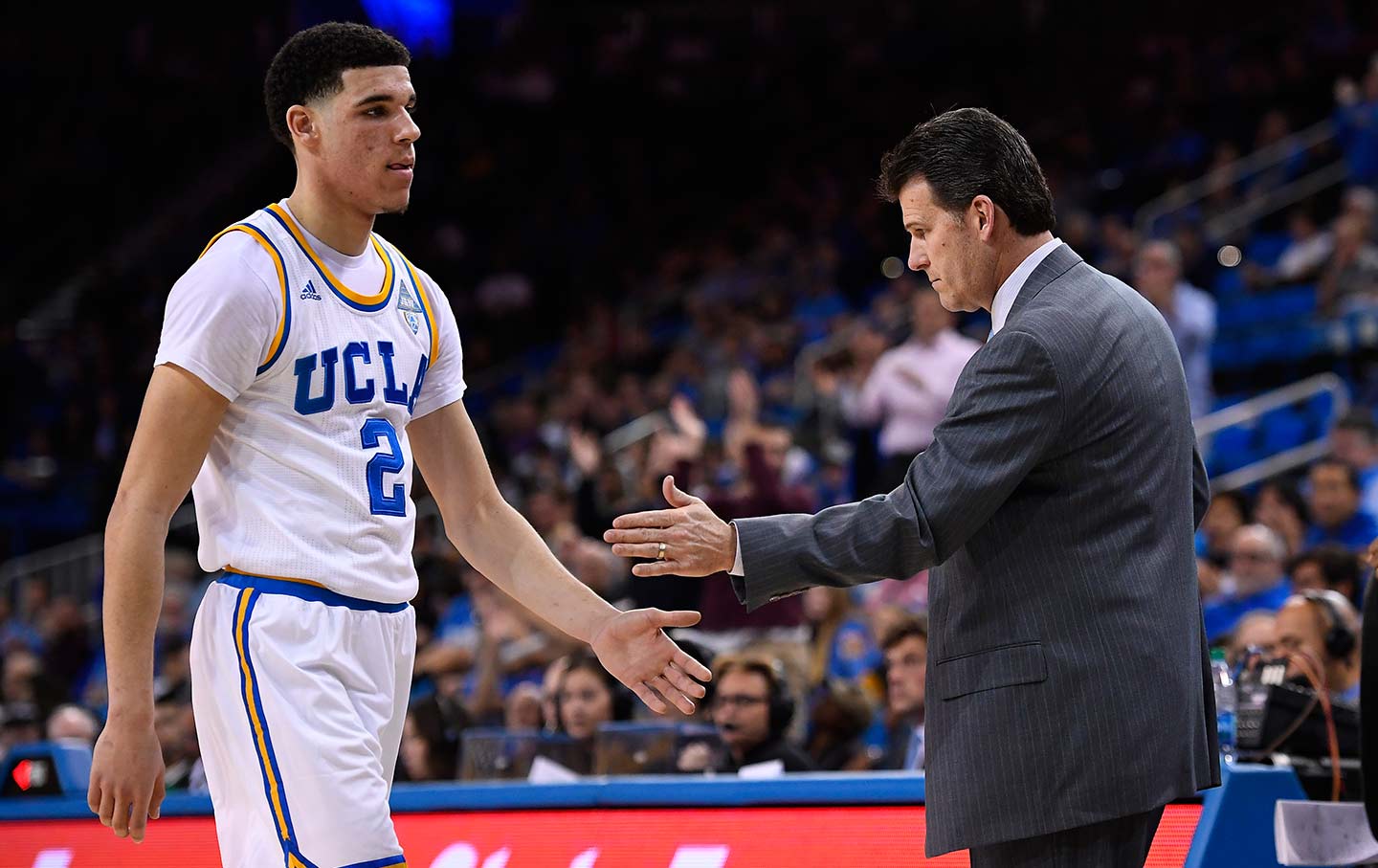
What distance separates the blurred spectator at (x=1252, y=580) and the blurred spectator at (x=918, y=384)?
1825 millimetres

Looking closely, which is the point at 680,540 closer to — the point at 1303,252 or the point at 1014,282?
the point at 1014,282

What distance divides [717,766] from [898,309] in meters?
7.76

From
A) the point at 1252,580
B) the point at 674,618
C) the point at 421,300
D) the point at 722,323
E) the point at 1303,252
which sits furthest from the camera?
the point at 722,323

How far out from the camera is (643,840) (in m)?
4.26

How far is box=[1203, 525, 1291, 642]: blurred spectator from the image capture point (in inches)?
269

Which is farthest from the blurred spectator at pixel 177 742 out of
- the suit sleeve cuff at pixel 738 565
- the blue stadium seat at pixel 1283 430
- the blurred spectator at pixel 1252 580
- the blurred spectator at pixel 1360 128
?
the blurred spectator at pixel 1360 128

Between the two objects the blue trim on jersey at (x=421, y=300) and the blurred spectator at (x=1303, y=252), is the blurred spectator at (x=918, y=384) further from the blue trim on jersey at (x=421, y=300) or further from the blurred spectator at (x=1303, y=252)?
the blue trim on jersey at (x=421, y=300)

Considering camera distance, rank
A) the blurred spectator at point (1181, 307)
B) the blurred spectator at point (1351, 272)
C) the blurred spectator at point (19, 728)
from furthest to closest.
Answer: the blurred spectator at point (1351, 272) → the blurred spectator at point (1181, 307) → the blurred spectator at point (19, 728)

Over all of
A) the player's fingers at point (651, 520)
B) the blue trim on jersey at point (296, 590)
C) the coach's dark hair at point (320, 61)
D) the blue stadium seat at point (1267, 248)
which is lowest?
the blue trim on jersey at point (296, 590)

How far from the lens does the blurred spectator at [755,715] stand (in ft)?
18.2

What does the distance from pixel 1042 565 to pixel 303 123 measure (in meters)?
1.75

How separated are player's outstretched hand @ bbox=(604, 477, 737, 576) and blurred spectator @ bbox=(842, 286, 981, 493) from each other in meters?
5.21

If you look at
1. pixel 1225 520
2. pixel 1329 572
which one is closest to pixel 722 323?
pixel 1225 520

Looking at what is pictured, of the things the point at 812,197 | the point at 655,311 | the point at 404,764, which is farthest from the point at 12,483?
the point at 404,764
